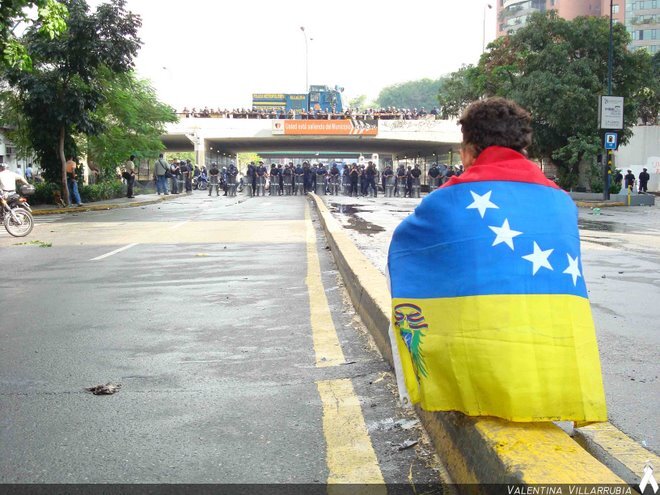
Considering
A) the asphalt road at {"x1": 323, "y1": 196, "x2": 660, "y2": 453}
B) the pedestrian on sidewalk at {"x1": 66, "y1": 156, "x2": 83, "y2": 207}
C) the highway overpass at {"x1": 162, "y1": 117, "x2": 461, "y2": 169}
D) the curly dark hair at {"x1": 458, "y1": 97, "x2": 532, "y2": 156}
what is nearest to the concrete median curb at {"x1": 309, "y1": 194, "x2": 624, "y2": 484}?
the asphalt road at {"x1": 323, "y1": 196, "x2": 660, "y2": 453}

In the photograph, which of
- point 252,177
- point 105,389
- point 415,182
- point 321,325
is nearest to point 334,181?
point 252,177

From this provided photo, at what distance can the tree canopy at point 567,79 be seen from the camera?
34.6 m

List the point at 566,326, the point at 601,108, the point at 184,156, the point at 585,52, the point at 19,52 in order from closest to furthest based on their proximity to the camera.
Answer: the point at 566,326
the point at 19,52
the point at 601,108
the point at 585,52
the point at 184,156

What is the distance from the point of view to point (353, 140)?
64688 millimetres

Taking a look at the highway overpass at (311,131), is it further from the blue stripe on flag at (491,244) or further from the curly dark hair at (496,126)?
the blue stripe on flag at (491,244)

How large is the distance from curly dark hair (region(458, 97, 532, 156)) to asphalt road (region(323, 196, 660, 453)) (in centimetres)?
147

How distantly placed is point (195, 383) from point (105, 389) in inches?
20.2

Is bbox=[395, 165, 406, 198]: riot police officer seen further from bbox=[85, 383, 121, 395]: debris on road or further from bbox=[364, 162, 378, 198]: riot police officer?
bbox=[85, 383, 121, 395]: debris on road

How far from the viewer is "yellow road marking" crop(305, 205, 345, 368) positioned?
504cm

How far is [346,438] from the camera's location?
354 centimetres

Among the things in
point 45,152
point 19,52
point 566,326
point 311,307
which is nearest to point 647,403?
point 566,326

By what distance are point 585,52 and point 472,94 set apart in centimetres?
712

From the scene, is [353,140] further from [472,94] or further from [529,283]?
[529,283]

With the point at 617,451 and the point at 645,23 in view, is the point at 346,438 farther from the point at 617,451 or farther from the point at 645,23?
the point at 645,23
